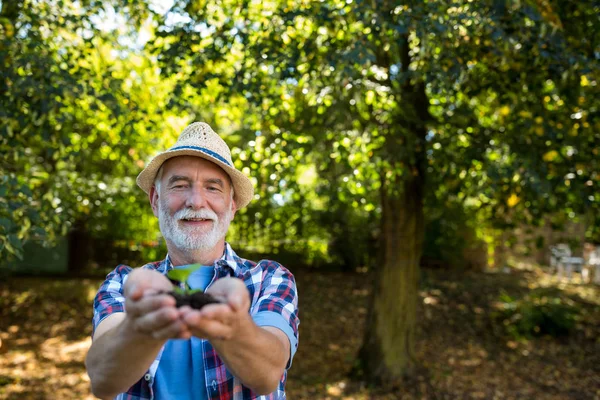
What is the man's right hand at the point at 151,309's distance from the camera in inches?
50.2

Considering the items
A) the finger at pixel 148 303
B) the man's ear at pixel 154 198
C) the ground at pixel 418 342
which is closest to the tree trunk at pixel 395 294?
the ground at pixel 418 342

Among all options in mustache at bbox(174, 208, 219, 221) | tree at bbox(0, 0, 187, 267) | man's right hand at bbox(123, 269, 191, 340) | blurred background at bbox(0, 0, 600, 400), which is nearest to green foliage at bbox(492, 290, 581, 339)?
blurred background at bbox(0, 0, 600, 400)

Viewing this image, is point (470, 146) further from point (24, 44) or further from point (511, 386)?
point (24, 44)

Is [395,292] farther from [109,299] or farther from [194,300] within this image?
[194,300]

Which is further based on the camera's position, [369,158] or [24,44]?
[369,158]

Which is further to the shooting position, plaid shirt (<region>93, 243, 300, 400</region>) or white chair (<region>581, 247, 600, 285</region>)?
white chair (<region>581, 247, 600, 285</region>)

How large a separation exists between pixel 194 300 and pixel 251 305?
621 mm

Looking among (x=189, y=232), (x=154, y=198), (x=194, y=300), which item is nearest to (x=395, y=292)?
(x=154, y=198)

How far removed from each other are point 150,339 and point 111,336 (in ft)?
0.54

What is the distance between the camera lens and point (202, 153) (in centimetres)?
206

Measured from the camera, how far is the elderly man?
1.34 metres

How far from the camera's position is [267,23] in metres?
5.17

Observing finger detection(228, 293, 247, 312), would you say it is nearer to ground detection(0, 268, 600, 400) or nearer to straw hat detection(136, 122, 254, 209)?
straw hat detection(136, 122, 254, 209)

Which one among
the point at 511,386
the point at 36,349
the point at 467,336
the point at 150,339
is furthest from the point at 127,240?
the point at 150,339
